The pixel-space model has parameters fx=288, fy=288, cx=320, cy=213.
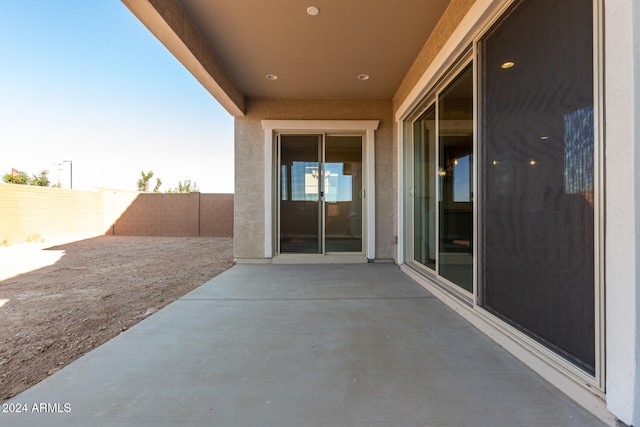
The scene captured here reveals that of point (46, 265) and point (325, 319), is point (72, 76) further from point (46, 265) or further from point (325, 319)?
point (325, 319)

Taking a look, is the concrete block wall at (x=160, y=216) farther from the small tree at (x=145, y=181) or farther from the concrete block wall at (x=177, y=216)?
the small tree at (x=145, y=181)

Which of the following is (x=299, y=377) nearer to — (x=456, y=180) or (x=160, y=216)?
(x=456, y=180)

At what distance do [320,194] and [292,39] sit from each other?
92.3 inches

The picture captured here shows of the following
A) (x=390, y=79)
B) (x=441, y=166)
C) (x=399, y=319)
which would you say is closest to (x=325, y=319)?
(x=399, y=319)

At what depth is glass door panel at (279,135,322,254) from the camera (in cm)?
484

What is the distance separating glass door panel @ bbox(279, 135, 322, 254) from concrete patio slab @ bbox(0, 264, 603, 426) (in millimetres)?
2458

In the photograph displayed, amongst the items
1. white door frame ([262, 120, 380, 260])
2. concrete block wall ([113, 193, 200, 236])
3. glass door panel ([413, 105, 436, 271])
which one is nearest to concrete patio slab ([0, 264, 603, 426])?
glass door panel ([413, 105, 436, 271])

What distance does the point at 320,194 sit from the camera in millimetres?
4820

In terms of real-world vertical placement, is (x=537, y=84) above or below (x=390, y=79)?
below

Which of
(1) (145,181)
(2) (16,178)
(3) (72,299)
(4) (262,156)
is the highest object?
(1) (145,181)

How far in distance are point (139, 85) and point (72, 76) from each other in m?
1.49

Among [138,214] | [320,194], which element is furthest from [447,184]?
[138,214]

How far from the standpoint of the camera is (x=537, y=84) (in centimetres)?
149

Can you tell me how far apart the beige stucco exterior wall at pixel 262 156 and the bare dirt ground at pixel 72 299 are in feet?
2.75
